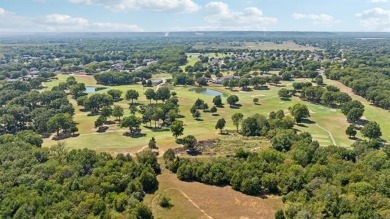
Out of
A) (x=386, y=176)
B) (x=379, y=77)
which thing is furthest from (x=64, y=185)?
(x=379, y=77)

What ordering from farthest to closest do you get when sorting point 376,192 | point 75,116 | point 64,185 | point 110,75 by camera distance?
point 110,75, point 75,116, point 64,185, point 376,192

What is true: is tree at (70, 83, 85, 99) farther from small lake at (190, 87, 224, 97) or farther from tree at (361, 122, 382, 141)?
tree at (361, 122, 382, 141)

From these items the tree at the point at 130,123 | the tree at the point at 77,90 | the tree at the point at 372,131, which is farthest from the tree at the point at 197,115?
the tree at the point at 77,90

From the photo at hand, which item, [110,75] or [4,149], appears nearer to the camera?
[4,149]

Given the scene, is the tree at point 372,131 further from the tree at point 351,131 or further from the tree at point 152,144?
the tree at point 152,144

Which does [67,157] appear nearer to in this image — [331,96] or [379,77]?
[331,96]

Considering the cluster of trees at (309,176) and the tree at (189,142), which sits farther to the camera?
the tree at (189,142)

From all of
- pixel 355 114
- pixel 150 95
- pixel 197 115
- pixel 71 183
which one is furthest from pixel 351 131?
pixel 150 95
